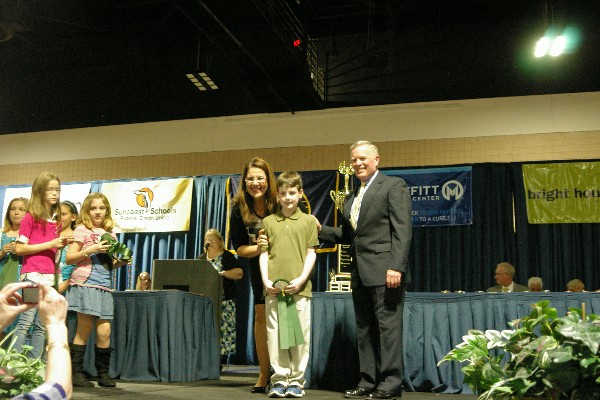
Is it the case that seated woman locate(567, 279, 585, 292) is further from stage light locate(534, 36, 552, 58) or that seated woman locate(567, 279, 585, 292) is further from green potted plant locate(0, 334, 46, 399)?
green potted plant locate(0, 334, 46, 399)

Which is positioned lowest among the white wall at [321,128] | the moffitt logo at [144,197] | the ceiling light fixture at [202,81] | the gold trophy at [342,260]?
the gold trophy at [342,260]

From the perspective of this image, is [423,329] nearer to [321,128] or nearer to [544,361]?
[544,361]

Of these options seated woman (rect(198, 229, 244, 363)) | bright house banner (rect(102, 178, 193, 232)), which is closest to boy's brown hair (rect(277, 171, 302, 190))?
seated woman (rect(198, 229, 244, 363))

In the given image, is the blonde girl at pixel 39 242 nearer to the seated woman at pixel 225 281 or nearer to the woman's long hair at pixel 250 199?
the woman's long hair at pixel 250 199

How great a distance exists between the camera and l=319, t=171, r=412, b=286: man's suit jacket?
3.66 meters

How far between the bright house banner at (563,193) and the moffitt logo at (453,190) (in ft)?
2.61

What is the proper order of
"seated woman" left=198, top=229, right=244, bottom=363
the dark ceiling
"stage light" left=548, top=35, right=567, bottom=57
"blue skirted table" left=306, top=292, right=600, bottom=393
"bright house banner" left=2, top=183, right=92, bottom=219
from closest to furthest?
"blue skirted table" left=306, top=292, right=600, bottom=393 → "seated woman" left=198, top=229, right=244, bottom=363 → "stage light" left=548, top=35, right=567, bottom=57 → the dark ceiling → "bright house banner" left=2, top=183, right=92, bottom=219

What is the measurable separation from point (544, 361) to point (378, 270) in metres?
1.53

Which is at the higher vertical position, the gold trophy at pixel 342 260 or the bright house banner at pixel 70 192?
the bright house banner at pixel 70 192

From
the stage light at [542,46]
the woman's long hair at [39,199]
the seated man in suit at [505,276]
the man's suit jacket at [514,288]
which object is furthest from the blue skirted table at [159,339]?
the stage light at [542,46]

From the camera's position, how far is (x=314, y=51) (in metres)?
8.75

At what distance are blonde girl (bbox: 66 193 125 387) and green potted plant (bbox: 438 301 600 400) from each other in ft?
8.50

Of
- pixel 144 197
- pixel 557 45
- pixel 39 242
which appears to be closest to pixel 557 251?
pixel 557 45

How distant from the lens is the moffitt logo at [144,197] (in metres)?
9.59
